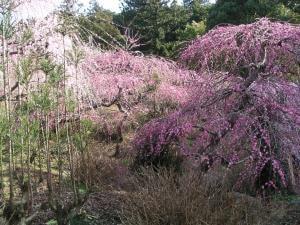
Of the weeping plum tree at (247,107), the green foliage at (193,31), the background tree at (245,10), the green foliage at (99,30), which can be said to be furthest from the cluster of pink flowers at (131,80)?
the green foliage at (193,31)

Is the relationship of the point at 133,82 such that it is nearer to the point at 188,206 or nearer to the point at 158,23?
the point at 188,206

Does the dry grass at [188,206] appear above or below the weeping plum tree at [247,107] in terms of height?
below

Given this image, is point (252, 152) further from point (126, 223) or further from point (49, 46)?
point (49, 46)

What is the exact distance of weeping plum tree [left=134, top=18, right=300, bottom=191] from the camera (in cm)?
548

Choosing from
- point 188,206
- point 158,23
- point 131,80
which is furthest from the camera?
point 158,23

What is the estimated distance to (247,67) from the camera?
614 cm

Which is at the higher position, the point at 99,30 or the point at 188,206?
the point at 99,30

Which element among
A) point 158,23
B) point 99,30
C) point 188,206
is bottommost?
point 188,206

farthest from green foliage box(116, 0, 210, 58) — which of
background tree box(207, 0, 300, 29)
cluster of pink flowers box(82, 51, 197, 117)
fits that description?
cluster of pink flowers box(82, 51, 197, 117)

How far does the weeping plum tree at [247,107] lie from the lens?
18.0ft

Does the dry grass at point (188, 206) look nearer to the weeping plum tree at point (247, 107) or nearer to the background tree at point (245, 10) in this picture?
the weeping plum tree at point (247, 107)

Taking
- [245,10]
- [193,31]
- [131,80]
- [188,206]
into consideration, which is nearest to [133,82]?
[131,80]

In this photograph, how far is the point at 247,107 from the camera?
Result: 5.73m

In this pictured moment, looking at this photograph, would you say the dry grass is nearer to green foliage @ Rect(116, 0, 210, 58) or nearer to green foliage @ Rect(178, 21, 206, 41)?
green foliage @ Rect(178, 21, 206, 41)
